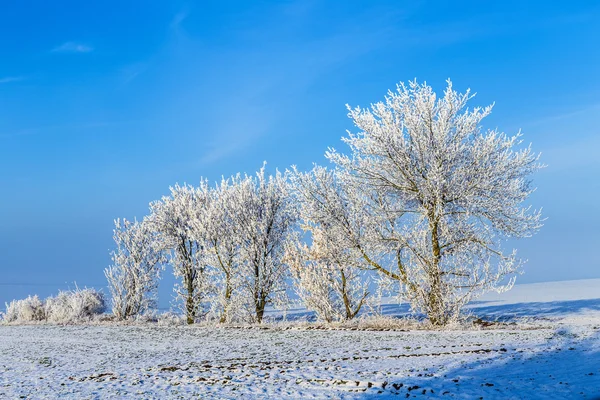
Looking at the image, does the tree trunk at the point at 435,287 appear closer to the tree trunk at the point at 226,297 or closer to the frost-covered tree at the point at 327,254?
the frost-covered tree at the point at 327,254

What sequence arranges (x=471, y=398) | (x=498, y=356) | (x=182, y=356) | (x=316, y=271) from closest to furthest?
1. (x=471, y=398)
2. (x=498, y=356)
3. (x=182, y=356)
4. (x=316, y=271)

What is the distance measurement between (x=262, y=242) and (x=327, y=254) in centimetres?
379

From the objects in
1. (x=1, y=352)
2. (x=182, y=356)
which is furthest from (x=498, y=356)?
(x=1, y=352)

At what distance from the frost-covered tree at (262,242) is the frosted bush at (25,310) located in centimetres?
1250

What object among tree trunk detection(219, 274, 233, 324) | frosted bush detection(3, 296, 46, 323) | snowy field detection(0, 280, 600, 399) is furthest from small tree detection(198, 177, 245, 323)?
frosted bush detection(3, 296, 46, 323)

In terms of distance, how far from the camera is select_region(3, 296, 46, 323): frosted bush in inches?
1097

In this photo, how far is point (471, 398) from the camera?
23.6 feet

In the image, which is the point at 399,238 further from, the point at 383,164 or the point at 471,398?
the point at 471,398

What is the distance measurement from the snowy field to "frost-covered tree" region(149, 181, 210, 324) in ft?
30.5

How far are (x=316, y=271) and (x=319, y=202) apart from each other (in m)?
3.05

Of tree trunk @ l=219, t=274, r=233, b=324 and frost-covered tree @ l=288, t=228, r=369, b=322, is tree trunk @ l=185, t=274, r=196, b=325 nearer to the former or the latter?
tree trunk @ l=219, t=274, r=233, b=324

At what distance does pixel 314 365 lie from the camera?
9.66 meters

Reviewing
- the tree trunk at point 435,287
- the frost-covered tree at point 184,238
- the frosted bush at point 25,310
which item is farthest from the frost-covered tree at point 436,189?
the frosted bush at point 25,310

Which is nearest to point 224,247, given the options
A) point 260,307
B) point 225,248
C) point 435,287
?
point 225,248
